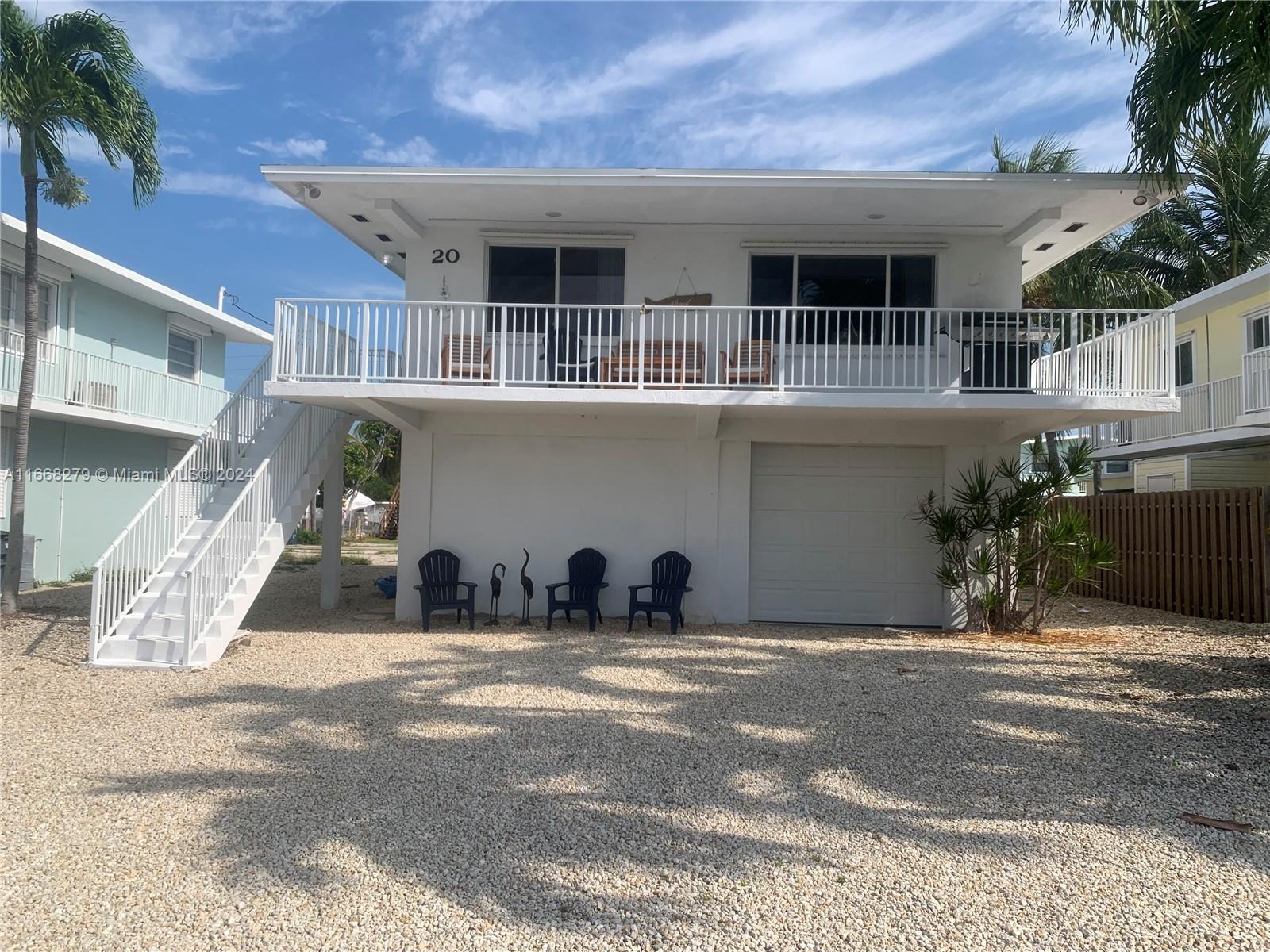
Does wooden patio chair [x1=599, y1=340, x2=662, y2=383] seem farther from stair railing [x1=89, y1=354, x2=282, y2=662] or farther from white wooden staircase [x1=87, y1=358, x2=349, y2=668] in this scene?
stair railing [x1=89, y1=354, x2=282, y2=662]

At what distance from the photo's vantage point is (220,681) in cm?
776

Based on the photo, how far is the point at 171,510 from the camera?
30.8 feet

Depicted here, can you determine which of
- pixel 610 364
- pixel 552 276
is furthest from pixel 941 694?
pixel 552 276

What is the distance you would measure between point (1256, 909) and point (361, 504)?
3247cm

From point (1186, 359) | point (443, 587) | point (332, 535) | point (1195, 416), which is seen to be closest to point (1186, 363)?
point (1186, 359)

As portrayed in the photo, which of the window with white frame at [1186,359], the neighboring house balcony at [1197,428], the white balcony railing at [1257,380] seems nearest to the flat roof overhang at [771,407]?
the neighboring house balcony at [1197,428]

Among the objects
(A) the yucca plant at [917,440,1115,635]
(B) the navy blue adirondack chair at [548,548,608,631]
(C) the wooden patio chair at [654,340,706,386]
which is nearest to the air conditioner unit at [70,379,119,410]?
(B) the navy blue adirondack chair at [548,548,608,631]

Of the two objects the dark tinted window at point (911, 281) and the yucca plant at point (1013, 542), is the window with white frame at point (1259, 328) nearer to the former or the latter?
the yucca plant at point (1013, 542)

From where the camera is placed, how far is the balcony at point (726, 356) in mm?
9812

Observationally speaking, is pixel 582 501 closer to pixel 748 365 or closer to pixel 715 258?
pixel 748 365

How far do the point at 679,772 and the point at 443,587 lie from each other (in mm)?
6079

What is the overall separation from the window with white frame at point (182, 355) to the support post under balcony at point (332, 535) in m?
10.4

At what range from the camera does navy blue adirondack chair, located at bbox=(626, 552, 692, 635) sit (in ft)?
34.3

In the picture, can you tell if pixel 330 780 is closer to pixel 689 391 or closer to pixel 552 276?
pixel 689 391
